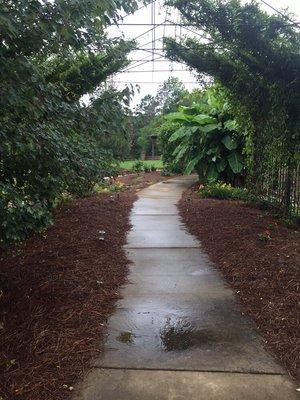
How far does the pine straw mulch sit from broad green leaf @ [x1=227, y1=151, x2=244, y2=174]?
248 inches

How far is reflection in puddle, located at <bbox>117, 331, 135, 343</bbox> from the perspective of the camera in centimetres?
345

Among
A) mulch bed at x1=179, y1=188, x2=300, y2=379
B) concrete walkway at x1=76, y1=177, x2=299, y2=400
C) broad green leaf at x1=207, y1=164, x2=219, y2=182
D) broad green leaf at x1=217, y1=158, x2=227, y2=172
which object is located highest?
broad green leaf at x1=217, y1=158, x2=227, y2=172

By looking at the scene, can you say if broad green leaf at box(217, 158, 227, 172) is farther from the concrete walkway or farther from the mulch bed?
the concrete walkway

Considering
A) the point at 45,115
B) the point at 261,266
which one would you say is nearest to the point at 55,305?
the point at 45,115

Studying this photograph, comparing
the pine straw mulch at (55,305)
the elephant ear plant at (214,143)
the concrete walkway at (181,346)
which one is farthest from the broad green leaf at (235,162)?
the concrete walkway at (181,346)

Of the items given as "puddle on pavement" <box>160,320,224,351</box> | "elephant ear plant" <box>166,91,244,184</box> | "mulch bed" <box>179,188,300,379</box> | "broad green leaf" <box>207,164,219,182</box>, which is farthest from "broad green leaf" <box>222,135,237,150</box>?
"puddle on pavement" <box>160,320,224,351</box>

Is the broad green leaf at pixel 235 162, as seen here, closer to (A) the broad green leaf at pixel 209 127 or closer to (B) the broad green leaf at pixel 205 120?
(A) the broad green leaf at pixel 209 127

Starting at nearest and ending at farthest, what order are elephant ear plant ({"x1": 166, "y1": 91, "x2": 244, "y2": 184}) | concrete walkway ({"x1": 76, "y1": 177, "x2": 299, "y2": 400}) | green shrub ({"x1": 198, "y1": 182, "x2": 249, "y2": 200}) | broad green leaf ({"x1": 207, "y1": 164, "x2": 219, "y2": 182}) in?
1. concrete walkway ({"x1": 76, "y1": 177, "x2": 299, "y2": 400})
2. green shrub ({"x1": 198, "y1": 182, "x2": 249, "y2": 200})
3. elephant ear plant ({"x1": 166, "y1": 91, "x2": 244, "y2": 184})
4. broad green leaf ({"x1": 207, "y1": 164, "x2": 219, "y2": 182})

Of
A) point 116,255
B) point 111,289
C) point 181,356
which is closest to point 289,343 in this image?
point 181,356

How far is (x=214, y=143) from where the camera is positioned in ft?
43.8

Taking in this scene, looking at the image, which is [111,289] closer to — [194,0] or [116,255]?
[116,255]

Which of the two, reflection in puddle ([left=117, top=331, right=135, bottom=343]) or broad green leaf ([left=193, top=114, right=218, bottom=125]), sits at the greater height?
broad green leaf ([left=193, top=114, right=218, bottom=125])

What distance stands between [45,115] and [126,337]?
1.87 meters

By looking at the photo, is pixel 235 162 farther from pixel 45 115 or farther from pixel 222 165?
pixel 45 115
